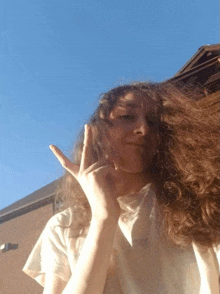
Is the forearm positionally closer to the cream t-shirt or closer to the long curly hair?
the cream t-shirt

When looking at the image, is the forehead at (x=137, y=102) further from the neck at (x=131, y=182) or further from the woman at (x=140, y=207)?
the neck at (x=131, y=182)

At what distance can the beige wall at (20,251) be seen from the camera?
13.0 metres

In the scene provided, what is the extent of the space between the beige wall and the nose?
11460mm

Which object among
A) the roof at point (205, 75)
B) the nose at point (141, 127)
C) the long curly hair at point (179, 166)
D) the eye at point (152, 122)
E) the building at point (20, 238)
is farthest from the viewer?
the building at point (20, 238)

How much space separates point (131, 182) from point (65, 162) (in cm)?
36

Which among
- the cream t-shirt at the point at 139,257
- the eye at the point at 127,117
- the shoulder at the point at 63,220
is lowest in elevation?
the cream t-shirt at the point at 139,257

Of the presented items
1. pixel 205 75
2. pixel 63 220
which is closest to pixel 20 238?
pixel 205 75

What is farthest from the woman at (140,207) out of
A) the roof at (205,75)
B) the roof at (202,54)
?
the roof at (202,54)

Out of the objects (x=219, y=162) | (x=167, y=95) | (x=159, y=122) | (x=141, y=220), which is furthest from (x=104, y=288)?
(x=167, y=95)

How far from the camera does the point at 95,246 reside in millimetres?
1382

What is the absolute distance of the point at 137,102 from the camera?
73.3 inches

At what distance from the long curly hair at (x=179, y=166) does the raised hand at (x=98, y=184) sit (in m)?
0.12

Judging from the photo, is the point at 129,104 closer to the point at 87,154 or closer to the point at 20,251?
the point at 87,154

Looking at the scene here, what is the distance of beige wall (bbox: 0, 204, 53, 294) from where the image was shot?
13.0 meters
